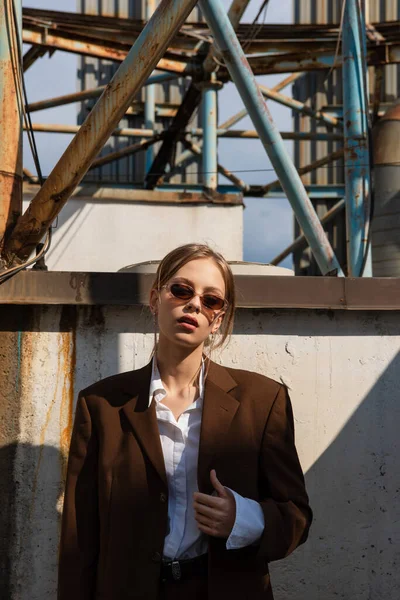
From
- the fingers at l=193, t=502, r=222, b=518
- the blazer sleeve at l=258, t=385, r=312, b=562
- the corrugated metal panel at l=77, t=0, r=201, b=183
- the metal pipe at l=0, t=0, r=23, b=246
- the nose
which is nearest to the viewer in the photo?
the fingers at l=193, t=502, r=222, b=518

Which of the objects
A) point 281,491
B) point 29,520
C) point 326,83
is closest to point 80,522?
point 281,491

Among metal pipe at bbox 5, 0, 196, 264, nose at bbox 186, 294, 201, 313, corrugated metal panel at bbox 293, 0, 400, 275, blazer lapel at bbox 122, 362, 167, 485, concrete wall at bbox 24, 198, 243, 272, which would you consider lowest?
blazer lapel at bbox 122, 362, 167, 485

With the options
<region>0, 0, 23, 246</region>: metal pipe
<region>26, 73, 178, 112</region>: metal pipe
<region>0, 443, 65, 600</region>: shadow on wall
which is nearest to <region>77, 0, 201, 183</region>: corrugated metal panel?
<region>26, 73, 178, 112</region>: metal pipe

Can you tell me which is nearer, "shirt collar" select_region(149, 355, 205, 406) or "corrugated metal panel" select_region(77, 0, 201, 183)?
"shirt collar" select_region(149, 355, 205, 406)

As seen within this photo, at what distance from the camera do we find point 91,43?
9.68 meters

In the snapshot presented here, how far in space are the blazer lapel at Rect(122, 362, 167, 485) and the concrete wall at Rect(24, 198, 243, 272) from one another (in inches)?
224

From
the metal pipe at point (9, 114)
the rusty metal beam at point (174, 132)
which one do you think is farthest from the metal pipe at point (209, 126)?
the metal pipe at point (9, 114)

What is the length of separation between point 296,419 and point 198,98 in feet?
24.9

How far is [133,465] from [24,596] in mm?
1650

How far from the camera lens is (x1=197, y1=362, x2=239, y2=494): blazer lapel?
241 centimetres

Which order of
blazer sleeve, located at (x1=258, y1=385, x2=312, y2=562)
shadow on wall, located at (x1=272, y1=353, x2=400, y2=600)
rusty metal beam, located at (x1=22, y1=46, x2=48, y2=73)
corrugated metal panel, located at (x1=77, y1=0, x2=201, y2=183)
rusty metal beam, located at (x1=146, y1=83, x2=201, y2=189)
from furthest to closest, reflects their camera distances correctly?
corrugated metal panel, located at (x1=77, y1=0, x2=201, y2=183) → rusty metal beam, located at (x1=146, y1=83, x2=201, y2=189) → rusty metal beam, located at (x1=22, y1=46, x2=48, y2=73) → shadow on wall, located at (x1=272, y1=353, x2=400, y2=600) → blazer sleeve, located at (x1=258, y1=385, x2=312, y2=562)

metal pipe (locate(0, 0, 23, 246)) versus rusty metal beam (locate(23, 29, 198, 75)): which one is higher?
rusty metal beam (locate(23, 29, 198, 75))

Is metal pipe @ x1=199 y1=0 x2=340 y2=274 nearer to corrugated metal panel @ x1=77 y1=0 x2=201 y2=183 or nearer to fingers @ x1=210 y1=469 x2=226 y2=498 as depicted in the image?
fingers @ x1=210 y1=469 x2=226 y2=498

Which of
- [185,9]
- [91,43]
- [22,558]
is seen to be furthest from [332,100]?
[22,558]
